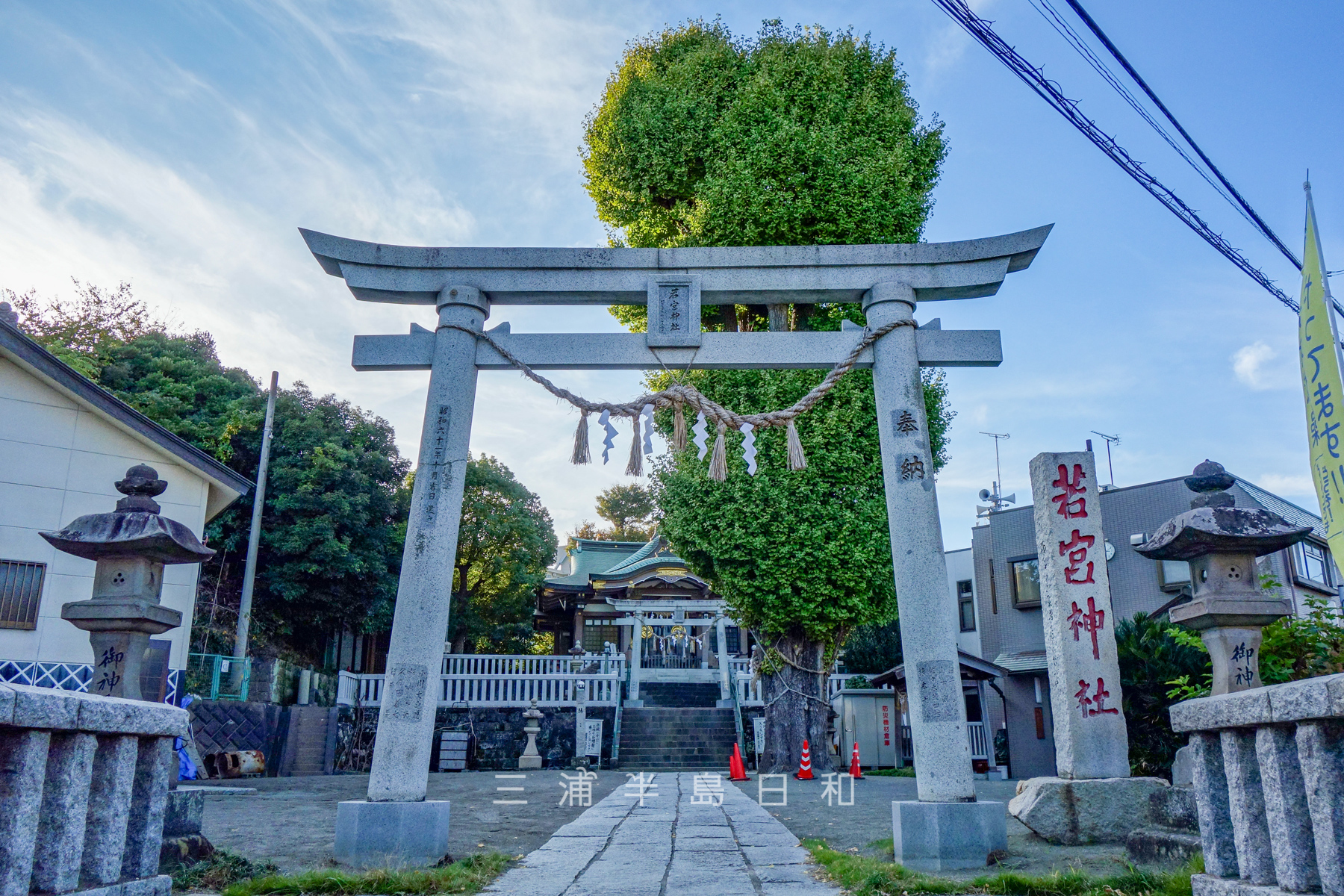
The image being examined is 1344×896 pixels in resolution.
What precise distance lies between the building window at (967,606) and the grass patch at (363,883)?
2226cm

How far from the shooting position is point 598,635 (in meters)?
31.5

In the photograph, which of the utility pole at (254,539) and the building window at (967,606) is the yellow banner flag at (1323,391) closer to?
the utility pole at (254,539)

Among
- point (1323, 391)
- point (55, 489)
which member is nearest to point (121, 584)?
point (1323, 391)

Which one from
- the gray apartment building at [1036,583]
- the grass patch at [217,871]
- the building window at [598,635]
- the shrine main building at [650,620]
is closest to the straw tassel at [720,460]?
the grass patch at [217,871]

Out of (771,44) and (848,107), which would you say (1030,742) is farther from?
(771,44)

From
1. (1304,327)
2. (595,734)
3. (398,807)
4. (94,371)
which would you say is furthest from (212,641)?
(1304,327)

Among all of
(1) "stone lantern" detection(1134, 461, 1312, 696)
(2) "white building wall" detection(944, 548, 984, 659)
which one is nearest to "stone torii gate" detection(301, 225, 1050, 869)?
(1) "stone lantern" detection(1134, 461, 1312, 696)

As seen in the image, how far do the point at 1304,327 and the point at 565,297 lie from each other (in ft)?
18.6

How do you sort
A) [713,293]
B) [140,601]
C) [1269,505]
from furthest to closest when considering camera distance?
[1269,505], [713,293], [140,601]

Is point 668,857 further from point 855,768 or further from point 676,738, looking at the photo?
point 676,738

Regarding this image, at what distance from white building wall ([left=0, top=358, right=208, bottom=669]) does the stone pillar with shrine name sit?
39.2 feet

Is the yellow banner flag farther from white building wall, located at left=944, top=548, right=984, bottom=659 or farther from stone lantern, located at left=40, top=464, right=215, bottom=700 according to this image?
white building wall, located at left=944, top=548, right=984, bottom=659

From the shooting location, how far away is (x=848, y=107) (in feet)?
50.0

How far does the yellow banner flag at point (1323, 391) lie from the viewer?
3188 mm
